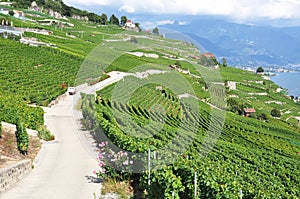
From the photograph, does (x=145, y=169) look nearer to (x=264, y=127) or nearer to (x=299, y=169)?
(x=299, y=169)

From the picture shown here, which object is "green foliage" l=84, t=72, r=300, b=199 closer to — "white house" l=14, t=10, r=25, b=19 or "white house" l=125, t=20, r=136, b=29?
"white house" l=14, t=10, r=25, b=19

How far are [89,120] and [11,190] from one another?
9.37 m

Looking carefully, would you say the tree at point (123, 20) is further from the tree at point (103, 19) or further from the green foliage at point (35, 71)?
the green foliage at point (35, 71)

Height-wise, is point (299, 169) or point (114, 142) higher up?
point (114, 142)

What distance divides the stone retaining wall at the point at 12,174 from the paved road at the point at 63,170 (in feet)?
0.54

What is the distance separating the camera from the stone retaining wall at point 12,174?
1038 cm

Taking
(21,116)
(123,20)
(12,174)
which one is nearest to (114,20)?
(123,20)

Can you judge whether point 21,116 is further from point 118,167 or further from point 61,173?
point 118,167

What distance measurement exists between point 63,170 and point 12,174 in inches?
A: 90.7

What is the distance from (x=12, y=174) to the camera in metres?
11.1

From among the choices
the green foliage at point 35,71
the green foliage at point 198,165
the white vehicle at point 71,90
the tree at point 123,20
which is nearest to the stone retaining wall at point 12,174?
the green foliage at point 198,165

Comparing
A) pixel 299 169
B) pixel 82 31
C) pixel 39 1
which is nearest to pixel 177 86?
pixel 299 169

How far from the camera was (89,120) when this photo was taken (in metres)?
20.0

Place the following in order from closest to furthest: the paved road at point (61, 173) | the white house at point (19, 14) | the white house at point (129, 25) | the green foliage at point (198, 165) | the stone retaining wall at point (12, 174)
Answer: the green foliage at point (198, 165), the stone retaining wall at point (12, 174), the paved road at point (61, 173), the white house at point (19, 14), the white house at point (129, 25)
